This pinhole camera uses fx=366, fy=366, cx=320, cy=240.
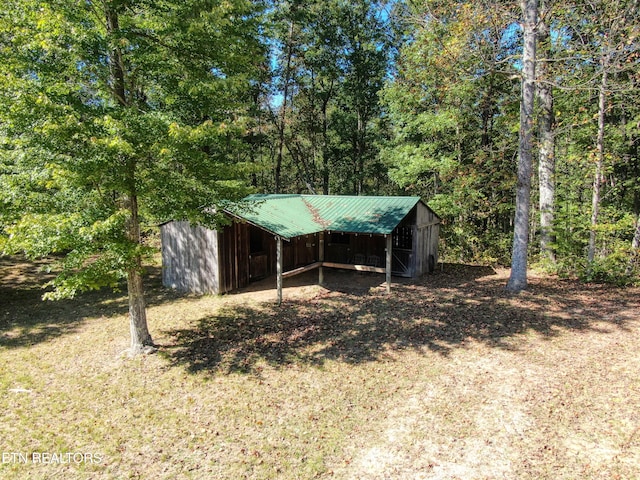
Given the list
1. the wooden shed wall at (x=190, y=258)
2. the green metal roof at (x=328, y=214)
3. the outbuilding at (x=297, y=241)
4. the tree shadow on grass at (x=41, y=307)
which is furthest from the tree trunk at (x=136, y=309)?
the wooden shed wall at (x=190, y=258)

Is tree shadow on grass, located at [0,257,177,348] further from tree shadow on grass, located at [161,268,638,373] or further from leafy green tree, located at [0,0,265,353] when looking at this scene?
tree shadow on grass, located at [161,268,638,373]

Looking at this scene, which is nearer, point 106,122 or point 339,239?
point 106,122

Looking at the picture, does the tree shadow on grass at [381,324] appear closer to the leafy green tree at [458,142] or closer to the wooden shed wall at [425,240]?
the wooden shed wall at [425,240]

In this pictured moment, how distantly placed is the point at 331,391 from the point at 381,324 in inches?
140

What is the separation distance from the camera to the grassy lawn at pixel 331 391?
4.74m

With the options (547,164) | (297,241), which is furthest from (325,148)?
(547,164)

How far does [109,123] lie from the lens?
6.04m

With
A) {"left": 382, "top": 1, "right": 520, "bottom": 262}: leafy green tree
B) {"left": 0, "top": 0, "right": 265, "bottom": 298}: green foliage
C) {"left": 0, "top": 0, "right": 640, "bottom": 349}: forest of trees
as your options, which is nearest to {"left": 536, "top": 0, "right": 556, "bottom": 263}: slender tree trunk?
{"left": 0, "top": 0, "right": 640, "bottom": 349}: forest of trees

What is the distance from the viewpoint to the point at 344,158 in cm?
2912

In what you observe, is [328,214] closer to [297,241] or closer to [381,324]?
[297,241]

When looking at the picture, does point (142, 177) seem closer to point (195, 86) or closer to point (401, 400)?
point (195, 86)

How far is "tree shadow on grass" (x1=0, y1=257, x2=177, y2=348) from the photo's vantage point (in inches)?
374

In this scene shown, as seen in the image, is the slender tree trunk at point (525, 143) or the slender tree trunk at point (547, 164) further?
the slender tree trunk at point (547, 164)

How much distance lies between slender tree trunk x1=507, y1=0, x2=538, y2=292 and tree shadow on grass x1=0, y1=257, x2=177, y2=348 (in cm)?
1199
